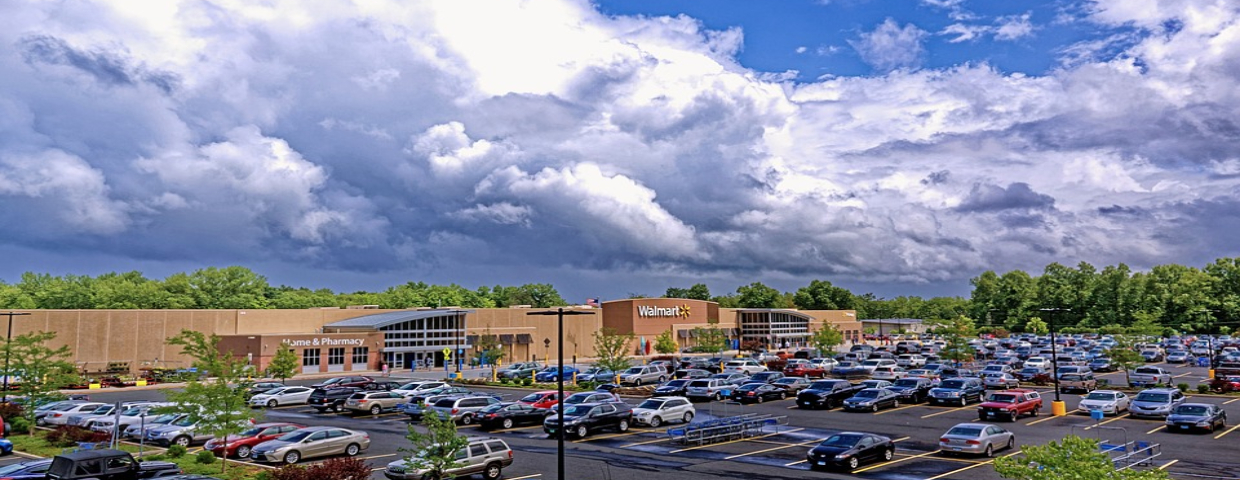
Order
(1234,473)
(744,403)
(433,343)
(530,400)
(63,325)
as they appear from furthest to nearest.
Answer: (433,343), (63,325), (744,403), (530,400), (1234,473)

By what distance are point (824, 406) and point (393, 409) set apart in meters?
24.7

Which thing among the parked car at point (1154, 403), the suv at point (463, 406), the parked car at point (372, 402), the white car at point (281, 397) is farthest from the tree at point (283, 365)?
the parked car at point (1154, 403)

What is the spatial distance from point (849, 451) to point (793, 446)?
5.76 metres

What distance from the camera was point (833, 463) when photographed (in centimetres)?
2805

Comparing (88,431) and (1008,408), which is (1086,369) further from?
(88,431)

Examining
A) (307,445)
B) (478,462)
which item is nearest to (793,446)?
(478,462)

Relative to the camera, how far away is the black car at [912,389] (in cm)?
4825

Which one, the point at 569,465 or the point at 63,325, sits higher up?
the point at 63,325

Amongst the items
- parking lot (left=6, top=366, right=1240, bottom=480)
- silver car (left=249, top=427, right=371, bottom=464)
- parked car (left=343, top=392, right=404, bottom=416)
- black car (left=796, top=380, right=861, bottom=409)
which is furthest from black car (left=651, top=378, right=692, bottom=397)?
silver car (left=249, top=427, right=371, bottom=464)

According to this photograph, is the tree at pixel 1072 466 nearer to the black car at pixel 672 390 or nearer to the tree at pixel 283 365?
the black car at pixel 672 390

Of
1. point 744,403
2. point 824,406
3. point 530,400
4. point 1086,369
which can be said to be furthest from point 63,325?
point 1086,369

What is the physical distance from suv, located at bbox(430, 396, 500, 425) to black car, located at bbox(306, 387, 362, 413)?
8.52m

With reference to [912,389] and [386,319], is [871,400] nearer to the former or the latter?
[912,389]

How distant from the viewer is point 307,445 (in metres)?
30.5
